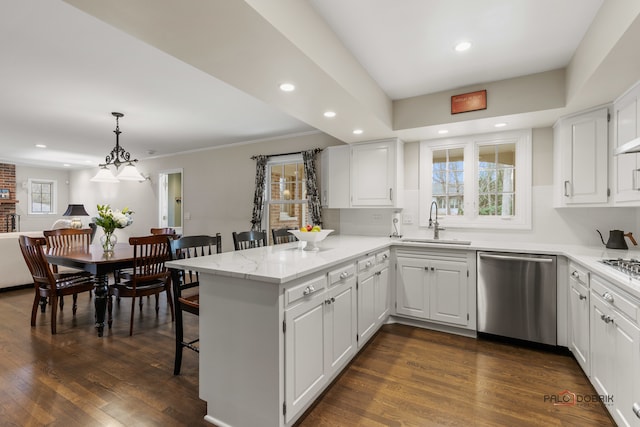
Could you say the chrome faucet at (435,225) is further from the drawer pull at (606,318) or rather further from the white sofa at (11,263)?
the white sofa at (11,263)

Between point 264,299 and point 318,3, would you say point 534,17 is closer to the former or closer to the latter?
point 318,3

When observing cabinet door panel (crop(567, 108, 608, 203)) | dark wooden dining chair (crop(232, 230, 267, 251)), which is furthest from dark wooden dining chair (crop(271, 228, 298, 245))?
cabinet door panel (crop(567, 108, 608, 203))

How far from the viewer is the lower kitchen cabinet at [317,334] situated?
1.69m

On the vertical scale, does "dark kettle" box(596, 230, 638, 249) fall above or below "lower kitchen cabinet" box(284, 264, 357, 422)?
above

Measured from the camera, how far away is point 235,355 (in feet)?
5.71

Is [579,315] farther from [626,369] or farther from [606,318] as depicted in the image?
[626,369]

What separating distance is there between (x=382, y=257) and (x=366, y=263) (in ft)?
1.49

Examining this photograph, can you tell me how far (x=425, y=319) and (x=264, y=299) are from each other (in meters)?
2.25

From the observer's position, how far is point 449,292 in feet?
10.2

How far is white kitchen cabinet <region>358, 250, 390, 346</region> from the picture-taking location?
8.59ft

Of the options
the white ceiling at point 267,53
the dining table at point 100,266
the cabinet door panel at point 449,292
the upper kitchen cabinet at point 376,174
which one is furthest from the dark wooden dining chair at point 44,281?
the cabinet door panel at point 449,292

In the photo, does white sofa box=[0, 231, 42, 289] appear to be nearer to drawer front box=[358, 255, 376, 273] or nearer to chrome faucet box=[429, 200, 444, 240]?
drawer front box=[358, 255, 376, 273]

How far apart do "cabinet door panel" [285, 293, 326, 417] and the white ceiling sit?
Result: 5.07ft

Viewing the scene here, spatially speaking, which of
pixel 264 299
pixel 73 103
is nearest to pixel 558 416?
pixel 264 299
